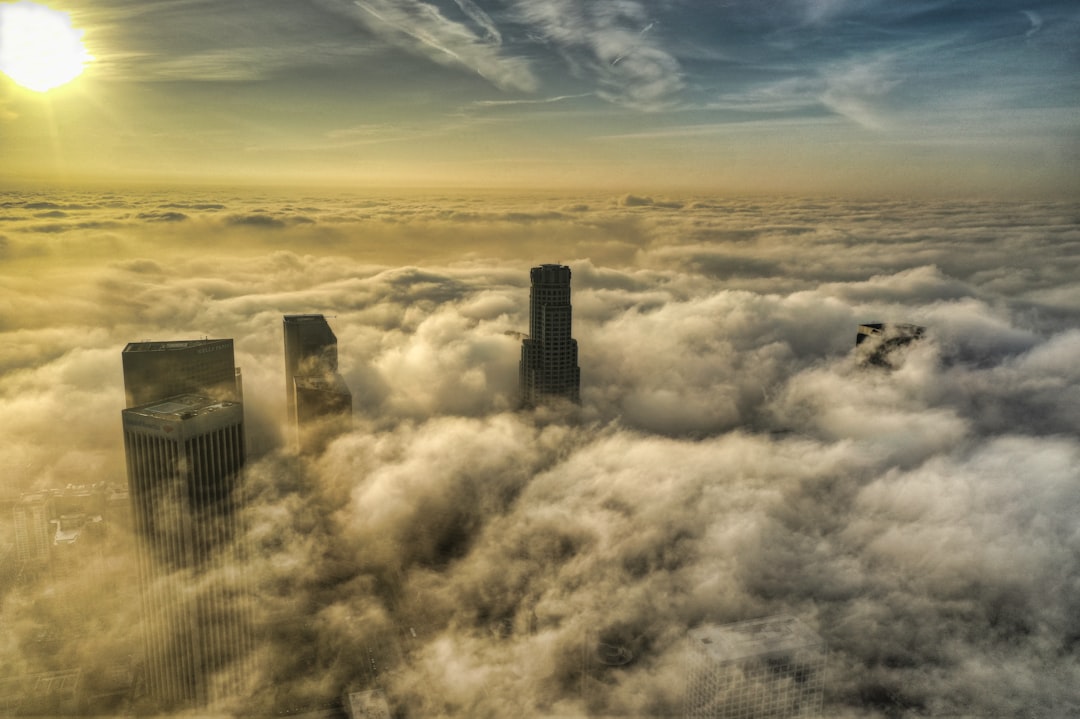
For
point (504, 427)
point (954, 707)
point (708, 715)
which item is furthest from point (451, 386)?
point (954, 707)

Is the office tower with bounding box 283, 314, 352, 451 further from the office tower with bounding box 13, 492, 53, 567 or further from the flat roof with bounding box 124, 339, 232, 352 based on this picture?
the office tower with bounding box 13, 492, 53, 567

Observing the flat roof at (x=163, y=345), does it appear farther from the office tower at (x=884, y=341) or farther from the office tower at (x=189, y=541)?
the office tower at (x=884, y=341)

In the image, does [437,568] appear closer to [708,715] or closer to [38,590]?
[708,715]

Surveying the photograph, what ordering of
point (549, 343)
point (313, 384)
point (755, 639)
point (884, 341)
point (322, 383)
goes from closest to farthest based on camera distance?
point (755, 639), point (884, 341), point (313, 384), point (322, 383), point (549, 343)

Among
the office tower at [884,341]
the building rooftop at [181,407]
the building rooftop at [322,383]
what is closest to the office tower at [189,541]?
the building rooftop at [181,407]

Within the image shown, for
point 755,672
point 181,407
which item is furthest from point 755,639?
point 181,407

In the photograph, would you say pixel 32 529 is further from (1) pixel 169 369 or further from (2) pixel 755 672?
(2) pixel 755 672
